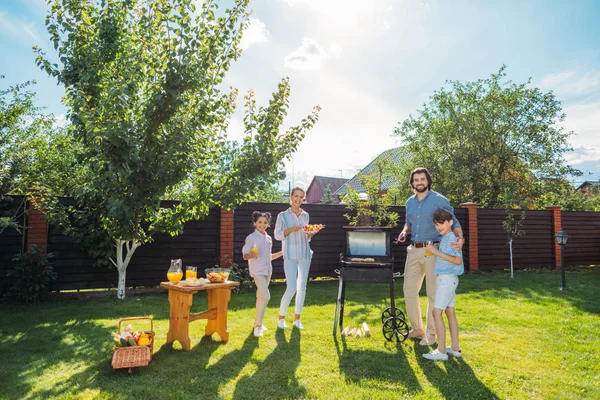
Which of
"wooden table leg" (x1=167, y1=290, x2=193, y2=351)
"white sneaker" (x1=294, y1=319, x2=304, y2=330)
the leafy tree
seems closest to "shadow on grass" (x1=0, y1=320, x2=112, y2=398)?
"wooden table leg" (x1=167, y1=290, x2=193, y2=351)

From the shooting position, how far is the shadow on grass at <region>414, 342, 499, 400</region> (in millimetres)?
2939

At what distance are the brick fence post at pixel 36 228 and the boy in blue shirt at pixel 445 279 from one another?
6.40 metres

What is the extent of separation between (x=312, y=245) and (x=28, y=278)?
5493 mm

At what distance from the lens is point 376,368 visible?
11.4ft

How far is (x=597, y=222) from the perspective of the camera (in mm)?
12359

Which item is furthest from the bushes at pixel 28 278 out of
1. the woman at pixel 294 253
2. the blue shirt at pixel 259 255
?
the woman at pixel 294 253

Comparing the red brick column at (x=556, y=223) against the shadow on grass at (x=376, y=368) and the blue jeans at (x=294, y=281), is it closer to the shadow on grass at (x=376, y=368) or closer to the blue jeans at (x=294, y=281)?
the shadow on grass at (x=376, y=368)

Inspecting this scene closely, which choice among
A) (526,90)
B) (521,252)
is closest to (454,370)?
(521,252)

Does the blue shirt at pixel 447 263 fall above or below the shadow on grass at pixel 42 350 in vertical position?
above

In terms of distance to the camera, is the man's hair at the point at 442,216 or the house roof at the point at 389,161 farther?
the house roof at the point at 389,161

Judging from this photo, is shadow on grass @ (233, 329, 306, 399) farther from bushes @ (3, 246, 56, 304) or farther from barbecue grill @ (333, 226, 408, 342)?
bushes @ (3, 246, 56, 304)

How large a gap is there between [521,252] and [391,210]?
474 cm

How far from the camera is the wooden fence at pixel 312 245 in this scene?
667 centimetres

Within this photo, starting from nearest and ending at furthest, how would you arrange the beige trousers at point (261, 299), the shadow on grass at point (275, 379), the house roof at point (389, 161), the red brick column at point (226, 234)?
the shadow on grass at point (275, 379), the beige trousers at point (261, 299), the red brick column at point (226, 234), the house roof at point (389, 161)
